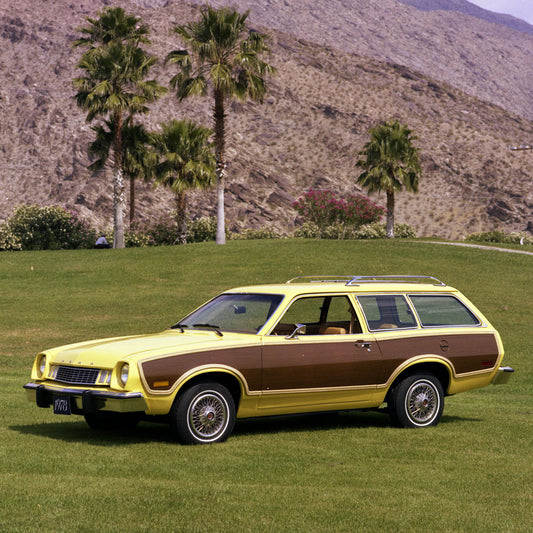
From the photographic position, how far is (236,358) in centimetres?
896

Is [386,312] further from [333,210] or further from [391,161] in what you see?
[333,210]

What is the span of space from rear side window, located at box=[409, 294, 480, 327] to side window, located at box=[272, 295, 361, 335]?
935mm

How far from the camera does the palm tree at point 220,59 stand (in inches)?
1651

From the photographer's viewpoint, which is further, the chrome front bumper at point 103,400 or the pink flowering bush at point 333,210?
the pink flowering bush at point 333,210

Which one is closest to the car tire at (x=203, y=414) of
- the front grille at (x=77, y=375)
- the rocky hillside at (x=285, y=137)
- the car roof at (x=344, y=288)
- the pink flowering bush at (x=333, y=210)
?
the front grille at (x=77, y=375)

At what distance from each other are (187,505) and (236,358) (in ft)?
9.34

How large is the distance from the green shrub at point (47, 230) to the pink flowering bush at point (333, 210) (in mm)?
22330

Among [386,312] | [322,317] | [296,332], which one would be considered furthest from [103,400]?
[386,312]

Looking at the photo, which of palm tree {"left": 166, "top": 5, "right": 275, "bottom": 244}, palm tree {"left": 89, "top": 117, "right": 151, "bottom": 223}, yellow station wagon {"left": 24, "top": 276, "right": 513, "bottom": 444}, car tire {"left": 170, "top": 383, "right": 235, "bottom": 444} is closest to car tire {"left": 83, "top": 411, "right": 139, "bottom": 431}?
yellow station wagon {"left": 24, "top": 276, "right": 513, "bottom": 444}

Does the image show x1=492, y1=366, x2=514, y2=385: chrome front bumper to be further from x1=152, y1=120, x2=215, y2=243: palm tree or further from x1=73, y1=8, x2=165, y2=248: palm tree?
x1=152, y1=120, x2=215, y2=243: palm tree

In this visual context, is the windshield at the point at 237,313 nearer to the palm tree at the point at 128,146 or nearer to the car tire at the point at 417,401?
the car tire at the point at 417,401

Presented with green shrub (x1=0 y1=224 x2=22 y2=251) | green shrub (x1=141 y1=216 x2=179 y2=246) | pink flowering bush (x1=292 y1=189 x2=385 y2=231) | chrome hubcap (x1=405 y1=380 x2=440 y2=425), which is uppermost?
pink flowering bush (x1=292 y1=189 x2=385 y2=231)

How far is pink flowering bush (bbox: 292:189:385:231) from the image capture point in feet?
225

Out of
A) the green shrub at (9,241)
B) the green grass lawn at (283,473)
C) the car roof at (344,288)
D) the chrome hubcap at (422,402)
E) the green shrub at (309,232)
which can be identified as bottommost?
the green grass lawn at (283,473)
